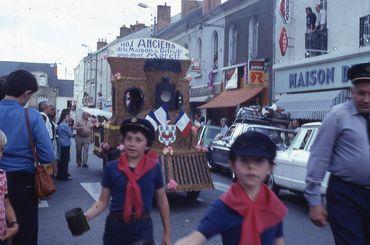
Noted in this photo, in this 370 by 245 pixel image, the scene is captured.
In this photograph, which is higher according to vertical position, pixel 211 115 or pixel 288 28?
pixel 288 28

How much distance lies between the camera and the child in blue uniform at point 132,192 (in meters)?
4.11

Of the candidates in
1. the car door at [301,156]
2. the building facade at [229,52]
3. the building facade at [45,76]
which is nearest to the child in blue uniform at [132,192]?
the car door at [301,156]

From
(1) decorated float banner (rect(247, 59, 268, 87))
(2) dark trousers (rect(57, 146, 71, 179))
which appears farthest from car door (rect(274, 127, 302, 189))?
(1) decorated float banner (rect(247, 59, 268, 87))

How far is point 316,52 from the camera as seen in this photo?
21.9m

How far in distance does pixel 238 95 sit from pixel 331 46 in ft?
20.7

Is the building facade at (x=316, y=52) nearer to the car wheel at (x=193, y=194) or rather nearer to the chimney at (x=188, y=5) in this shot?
the car wheel at (x=193, y=194)

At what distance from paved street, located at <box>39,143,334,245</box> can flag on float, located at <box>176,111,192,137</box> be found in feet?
4.34

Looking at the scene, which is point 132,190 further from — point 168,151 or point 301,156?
point 301,156

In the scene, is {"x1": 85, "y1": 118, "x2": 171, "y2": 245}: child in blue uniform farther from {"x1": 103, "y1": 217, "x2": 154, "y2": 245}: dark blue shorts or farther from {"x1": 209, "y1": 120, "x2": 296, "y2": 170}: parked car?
{"x1": 209, "y1": 120, "x2": 296, "y2": 170}: parked car

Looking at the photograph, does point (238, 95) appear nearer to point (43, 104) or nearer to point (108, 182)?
point (43, 104)

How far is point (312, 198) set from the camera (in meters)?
4.18

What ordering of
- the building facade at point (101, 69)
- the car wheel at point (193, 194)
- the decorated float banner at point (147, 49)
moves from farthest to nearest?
1. the building facade at point (101, 69)
2. the decorated float banner at point (147, 49)
3. the car wheel at point (193, 194)

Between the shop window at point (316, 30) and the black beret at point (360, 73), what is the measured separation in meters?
17.3

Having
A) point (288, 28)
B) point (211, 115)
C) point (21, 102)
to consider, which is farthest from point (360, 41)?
point (21, 102)
